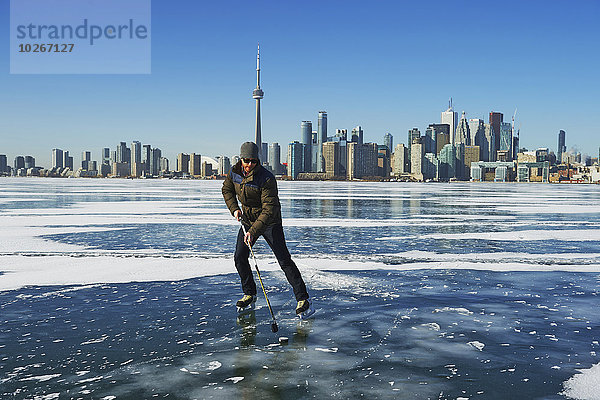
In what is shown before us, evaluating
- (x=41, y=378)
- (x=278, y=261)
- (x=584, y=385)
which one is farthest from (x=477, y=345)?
(x=41, y=378)

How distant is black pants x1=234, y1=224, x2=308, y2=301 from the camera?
589 cm

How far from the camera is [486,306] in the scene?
21.3 ft

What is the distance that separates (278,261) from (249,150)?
52.3 inches

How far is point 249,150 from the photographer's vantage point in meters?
5.64

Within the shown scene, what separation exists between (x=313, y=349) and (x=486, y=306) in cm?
278

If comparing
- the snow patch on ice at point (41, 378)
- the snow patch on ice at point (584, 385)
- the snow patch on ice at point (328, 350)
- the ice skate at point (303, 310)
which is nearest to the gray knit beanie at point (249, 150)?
the ice skate at point (303, 310)

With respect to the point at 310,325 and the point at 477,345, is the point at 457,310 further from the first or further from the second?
the point at 310,325

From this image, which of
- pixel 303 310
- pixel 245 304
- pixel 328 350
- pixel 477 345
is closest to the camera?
pixel 328 350

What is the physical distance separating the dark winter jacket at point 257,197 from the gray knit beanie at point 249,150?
0.14 m

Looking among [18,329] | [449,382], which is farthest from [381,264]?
[18,329]

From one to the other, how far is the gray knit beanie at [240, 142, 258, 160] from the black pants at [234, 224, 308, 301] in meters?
0.85

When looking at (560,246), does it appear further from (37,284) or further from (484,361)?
(37,284)

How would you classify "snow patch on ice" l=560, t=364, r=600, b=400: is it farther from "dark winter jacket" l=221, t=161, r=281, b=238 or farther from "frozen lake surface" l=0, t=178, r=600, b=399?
"dark winter jacket" l=221, t=161, r=281, b=238

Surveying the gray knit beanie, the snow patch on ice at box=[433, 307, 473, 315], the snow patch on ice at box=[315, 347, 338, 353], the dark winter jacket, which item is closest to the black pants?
the dark winter jacket
